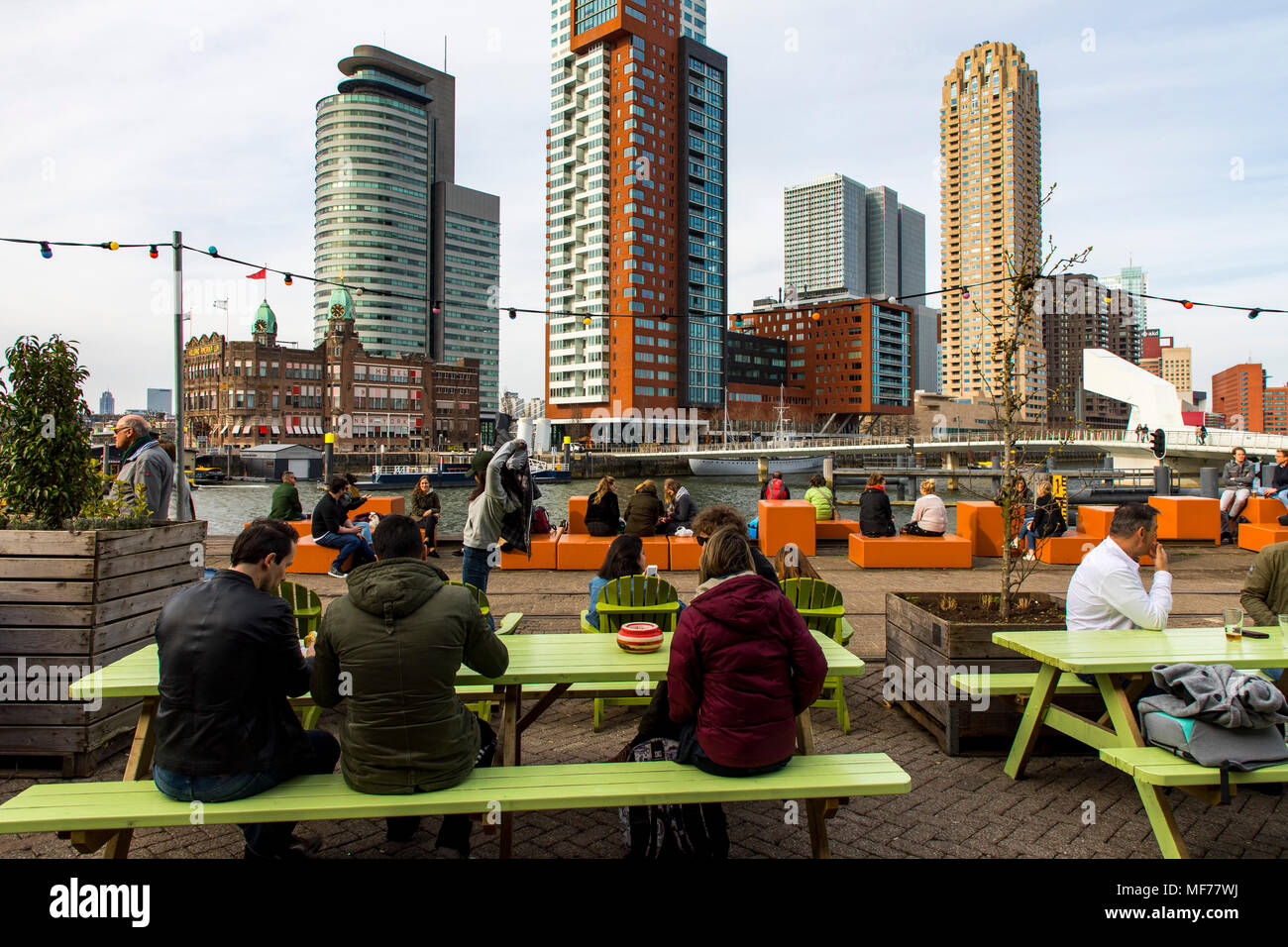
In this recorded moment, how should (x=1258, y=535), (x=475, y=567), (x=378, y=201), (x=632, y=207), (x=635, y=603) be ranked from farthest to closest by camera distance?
(x=378, y=201) < (x=632, y=207) < (x=1258, y=535) < (x=475, y=567) < (x=635, y=603)

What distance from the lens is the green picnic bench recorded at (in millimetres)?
2918

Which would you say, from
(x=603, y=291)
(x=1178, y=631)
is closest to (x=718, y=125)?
(x=603, y=291)

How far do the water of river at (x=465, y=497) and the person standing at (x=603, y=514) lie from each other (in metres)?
22.9

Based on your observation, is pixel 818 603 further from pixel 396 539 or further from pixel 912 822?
pixel 396 539

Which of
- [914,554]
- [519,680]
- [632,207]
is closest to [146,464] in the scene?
[519,680]

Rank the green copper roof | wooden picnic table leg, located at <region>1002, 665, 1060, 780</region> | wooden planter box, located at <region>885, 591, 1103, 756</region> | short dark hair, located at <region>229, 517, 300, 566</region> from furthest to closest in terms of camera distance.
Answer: the green copper roof
wooden planter box, located at <region>885, 591, 1103, 756</region>
wooden picnic table leg, located at <region>1002, 665, 1060, 780</region>
short dark hair, located at <region>229, 517, 300, 566</region>

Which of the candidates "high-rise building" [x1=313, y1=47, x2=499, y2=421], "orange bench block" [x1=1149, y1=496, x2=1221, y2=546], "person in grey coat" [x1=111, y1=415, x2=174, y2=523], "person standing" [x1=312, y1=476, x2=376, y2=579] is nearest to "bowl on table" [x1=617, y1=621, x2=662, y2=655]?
"person in grey coat" [x1=111, y1=415, x2=174, y2=523]

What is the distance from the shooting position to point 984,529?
13.5m

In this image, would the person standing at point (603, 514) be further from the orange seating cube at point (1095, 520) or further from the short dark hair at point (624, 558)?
the orange seating cube at point (1095, 520)

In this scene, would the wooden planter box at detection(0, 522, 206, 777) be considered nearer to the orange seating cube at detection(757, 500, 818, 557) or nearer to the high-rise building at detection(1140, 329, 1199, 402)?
the orange seating cube at detection(757, 500, 818, 557)

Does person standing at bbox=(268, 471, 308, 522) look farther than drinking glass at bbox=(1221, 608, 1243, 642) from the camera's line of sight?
Yes

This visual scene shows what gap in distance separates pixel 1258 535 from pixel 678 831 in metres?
15.2

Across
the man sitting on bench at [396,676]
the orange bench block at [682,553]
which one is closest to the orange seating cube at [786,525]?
the orange bench block at [682,553]

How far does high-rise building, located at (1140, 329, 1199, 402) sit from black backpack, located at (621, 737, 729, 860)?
190720mm
